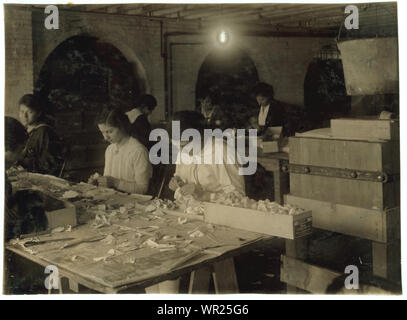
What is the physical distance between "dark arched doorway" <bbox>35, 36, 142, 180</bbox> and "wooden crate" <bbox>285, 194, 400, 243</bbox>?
12.0ft

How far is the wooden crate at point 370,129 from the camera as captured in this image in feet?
10.7

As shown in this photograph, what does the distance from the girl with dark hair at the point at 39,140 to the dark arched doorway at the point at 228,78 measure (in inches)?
166

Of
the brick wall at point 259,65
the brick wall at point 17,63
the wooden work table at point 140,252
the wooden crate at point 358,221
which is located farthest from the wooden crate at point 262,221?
the brick wall at point 259,65

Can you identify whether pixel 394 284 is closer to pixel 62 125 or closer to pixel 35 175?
pixel 35 175

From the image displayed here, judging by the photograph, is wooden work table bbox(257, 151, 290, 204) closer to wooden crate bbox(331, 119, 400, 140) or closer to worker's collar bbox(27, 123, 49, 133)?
wooden crate bbox(331, 119, 400, 140)

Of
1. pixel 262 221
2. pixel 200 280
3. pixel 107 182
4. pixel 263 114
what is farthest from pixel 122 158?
pixel 263 114

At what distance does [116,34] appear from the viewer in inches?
299

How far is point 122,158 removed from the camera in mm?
4715

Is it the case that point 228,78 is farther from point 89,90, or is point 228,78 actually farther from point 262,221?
point 262,221

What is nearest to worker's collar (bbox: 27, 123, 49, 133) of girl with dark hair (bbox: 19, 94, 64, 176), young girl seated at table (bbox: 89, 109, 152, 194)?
girl with dark hair (bbox: 19, 94, 64, 176)

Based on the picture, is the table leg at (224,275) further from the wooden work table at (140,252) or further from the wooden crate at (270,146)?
the wooden crate at (270,146)
